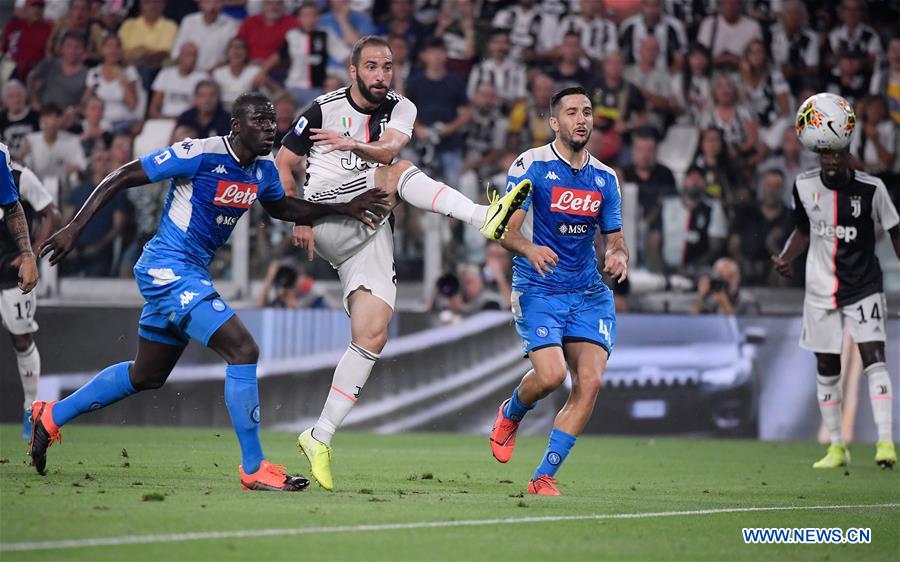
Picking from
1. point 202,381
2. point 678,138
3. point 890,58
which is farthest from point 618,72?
Result: point 202,381

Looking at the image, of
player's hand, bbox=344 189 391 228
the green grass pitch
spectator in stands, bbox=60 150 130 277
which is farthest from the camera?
spectator in stands, bbox=60 150 130 277

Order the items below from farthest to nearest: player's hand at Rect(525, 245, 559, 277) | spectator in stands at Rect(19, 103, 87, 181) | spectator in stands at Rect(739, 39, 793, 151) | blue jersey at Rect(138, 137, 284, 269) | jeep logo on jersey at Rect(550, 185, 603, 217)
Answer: spectator in stands at Rect(739, 39, 793, 151), spectator in stands at Rect(19, 103, 87, 181), jeep logo on jersey at Rect(550, 185, 603, 217), player's hand at Rect(525, 245, 559, 277), blue jersey at Rect(138, 137, 284, 269)

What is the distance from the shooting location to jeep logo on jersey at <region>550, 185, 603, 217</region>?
321 inches

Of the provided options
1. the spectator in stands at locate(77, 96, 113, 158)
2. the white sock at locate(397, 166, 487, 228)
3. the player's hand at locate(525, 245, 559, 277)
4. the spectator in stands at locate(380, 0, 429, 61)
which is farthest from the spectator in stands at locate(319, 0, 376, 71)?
the player's hand at locate(525, 245, 559, 277)

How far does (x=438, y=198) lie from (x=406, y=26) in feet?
35.3

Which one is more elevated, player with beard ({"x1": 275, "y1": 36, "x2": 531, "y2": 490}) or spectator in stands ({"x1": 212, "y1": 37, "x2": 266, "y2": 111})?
spectator in stands ({"x1": 212, "y1": 37, "x2": 266, "y2": 111})

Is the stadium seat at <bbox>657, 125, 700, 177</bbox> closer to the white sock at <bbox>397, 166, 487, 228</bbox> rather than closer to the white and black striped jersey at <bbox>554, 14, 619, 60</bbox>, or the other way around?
the white and black striped jersey at <bbox>554, 14, 619, 60</bbox>

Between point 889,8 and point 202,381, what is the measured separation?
11.8 meters

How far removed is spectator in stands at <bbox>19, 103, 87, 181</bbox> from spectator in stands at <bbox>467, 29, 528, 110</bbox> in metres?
5.34

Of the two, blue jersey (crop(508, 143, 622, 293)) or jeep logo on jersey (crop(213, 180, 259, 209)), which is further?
blue jersey (crop(508, 143, 622, 293))

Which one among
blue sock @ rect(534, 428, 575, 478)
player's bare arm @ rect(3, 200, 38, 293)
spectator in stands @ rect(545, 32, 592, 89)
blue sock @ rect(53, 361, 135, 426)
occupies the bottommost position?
blue sock @ rect(534, 428, 575, 478)

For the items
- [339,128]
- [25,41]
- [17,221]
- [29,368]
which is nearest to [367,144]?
[339,128]

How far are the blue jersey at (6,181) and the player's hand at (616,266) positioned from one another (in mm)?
4078

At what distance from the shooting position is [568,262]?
8273mm
